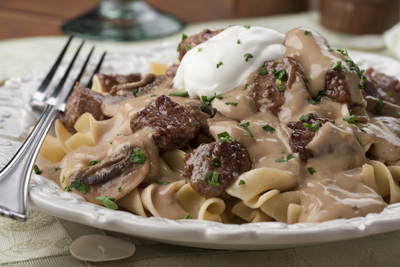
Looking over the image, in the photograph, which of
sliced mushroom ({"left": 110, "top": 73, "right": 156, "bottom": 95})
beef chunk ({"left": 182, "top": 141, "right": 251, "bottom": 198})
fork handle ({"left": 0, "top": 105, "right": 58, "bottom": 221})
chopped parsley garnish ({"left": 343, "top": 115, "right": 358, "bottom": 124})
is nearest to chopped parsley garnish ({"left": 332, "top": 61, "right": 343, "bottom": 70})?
chopped parsley garnish ({"left": 343, "top": 115, "right": 358, "bottom": 124})

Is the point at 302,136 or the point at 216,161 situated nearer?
the point at 216,161

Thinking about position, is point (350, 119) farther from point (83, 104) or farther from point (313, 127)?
point (83, 104)

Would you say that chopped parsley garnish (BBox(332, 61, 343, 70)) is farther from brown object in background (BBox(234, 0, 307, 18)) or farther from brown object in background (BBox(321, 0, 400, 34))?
brown object in background (BBox(234, 0, 307, 18))

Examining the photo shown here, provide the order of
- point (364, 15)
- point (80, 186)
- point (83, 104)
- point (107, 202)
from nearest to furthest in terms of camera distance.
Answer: point (107, 202)
point (80, 186)
point (83, 104)
point (364, 15)

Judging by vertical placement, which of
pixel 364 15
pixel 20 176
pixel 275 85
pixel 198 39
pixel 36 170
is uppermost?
pixel 198 39

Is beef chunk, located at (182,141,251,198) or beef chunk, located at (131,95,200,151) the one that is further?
beef chunk, located at (131,95,200,151)

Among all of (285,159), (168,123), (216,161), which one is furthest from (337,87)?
(168,123)
